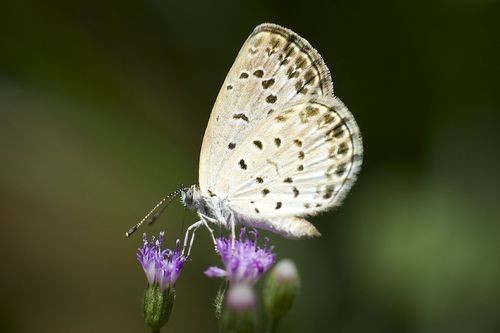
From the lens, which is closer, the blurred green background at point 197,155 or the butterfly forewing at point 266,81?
the butterfly forewing at point 266,81

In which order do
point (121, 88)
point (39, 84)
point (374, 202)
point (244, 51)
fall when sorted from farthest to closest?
1. point (121, 88)
2. point (39, 84)
3. point (374, 202)
4. point (244, 51)

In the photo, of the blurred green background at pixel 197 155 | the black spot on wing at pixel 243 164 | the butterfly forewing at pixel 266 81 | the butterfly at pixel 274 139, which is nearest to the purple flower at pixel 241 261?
the butterfly at pixel 274 139

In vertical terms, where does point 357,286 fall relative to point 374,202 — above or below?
below

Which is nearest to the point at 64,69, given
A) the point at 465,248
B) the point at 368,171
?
the point at 368,171

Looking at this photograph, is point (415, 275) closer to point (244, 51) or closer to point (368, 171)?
point (368, 171)

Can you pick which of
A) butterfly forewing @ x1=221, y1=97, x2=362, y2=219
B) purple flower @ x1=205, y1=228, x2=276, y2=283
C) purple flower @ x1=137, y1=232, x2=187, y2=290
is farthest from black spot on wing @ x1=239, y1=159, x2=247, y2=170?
purple flower @ x1=137, y1=232, x2=187, y2=290

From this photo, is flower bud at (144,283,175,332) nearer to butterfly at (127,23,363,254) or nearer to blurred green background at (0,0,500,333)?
butterfly at (127,23,363,254)

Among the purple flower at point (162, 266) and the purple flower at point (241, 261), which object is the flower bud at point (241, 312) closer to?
the purple flower at point (241, 261)
